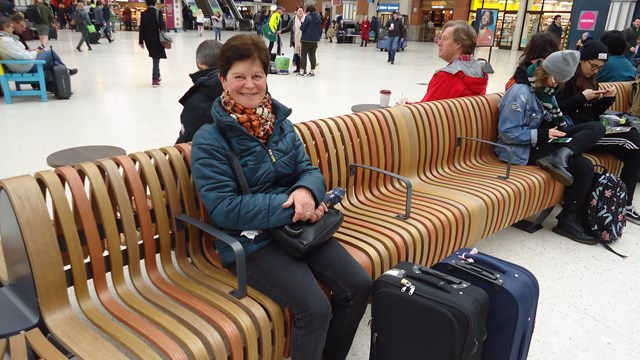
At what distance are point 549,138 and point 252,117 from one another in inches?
113

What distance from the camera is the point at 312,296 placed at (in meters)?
1.92

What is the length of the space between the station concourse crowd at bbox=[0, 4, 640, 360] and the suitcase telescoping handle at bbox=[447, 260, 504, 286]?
740 mm

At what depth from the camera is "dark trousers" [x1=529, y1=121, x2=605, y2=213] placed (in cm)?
387

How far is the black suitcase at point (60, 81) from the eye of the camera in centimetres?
823

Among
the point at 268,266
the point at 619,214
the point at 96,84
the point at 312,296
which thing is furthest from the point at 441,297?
the point at 96,84

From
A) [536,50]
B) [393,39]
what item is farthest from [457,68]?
[393,39]

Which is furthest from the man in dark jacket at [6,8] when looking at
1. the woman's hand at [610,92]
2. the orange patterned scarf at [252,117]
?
the woman's hand at [610,92]

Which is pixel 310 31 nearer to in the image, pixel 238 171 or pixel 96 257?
pixel 238 171

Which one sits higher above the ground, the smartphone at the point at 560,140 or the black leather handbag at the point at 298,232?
the smartphone at the point at 560,140

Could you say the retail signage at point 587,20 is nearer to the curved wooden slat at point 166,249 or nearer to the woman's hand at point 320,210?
the woman's hand at point 320,210

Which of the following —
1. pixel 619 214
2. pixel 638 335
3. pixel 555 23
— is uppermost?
pixel 555 23

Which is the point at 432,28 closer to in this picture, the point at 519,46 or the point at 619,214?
the point at 519,46

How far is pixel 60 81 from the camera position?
823 centimetres

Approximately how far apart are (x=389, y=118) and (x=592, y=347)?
196cm
